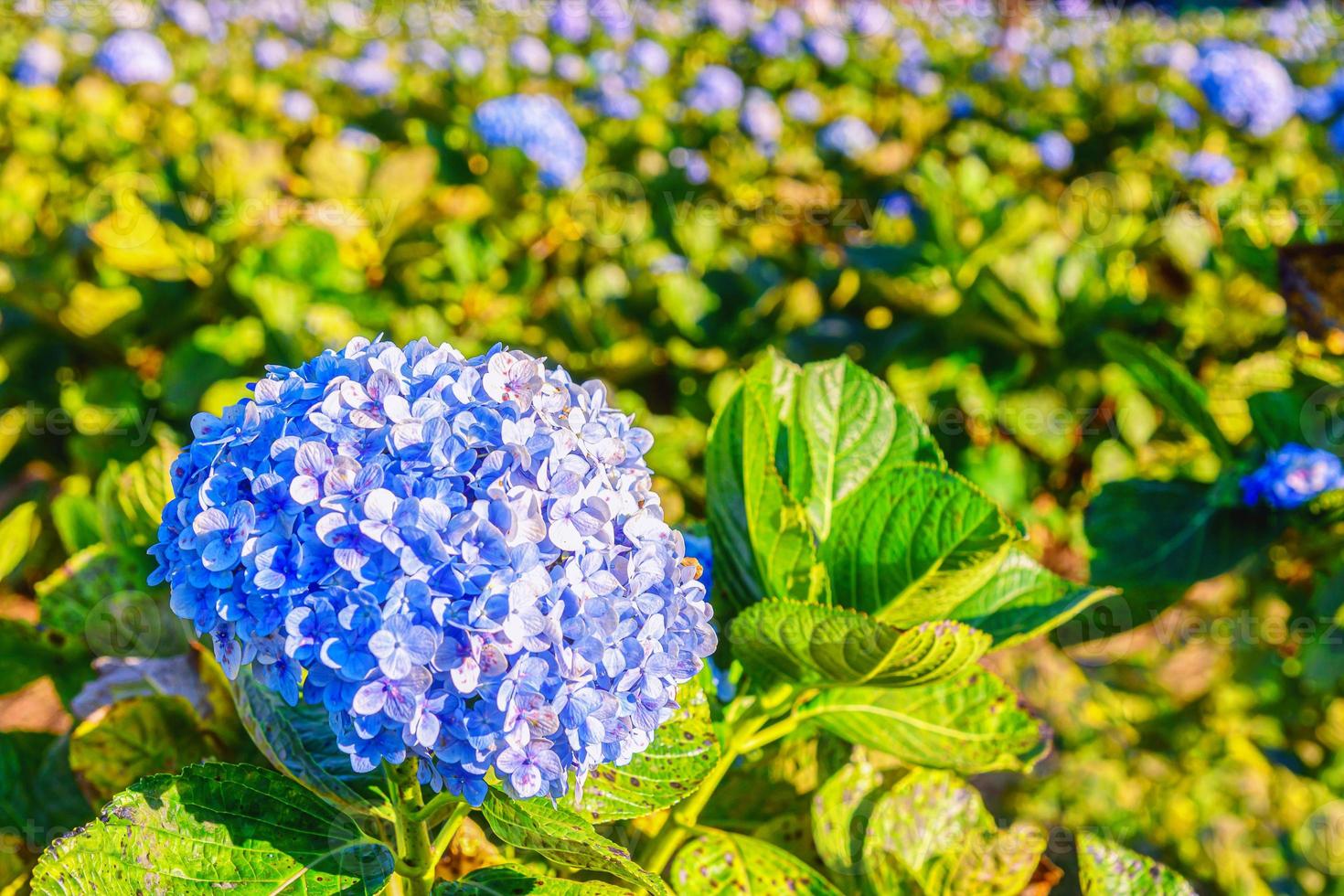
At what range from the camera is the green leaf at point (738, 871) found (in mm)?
986

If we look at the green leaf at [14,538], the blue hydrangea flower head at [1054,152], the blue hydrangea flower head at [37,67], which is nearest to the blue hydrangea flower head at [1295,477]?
the green leaf at [14,538]

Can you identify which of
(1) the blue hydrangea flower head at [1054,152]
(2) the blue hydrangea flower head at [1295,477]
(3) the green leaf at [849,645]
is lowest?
(1) the blue hydrangea flower head at [1054,152]

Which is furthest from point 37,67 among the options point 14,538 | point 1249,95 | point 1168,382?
point 1249,95

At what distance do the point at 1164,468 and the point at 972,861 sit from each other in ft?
4.38

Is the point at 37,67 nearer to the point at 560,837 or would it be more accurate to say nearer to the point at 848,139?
Answer: the point at 848,139

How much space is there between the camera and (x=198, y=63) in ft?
15.4

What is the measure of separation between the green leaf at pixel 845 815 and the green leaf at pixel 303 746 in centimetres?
47

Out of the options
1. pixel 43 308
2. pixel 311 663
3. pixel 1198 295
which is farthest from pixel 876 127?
pixel 311 663

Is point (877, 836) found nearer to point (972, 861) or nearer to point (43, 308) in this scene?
point (972, 861)

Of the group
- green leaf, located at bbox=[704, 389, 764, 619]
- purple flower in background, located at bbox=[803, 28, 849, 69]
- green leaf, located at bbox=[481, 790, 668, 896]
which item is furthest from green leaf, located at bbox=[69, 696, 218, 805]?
purple flower in background, located at bbox=[803, 28, 849, 69]

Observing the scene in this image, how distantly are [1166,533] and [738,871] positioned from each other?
3.16 feet

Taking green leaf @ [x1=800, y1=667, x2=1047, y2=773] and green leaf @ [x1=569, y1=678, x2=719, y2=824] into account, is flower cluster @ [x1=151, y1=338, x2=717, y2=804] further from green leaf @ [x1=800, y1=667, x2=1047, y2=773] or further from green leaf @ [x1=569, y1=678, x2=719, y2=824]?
green leaf @ [x1=800, y1=667, x2=1047, y2=773]

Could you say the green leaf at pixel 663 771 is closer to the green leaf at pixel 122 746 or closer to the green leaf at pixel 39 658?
the green leaf at pixel 122 746

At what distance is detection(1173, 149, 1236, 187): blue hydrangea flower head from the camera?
350cm
